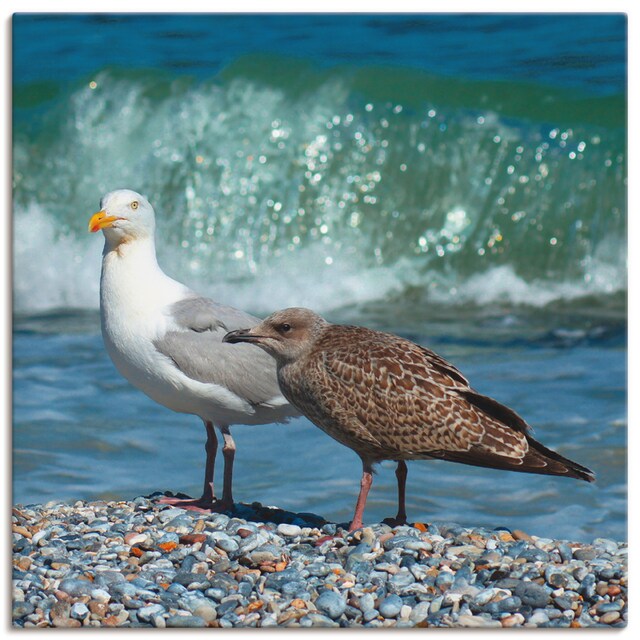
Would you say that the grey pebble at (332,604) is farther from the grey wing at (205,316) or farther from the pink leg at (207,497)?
the grey wing at (205,316)

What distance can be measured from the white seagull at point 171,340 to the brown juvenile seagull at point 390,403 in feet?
1.13

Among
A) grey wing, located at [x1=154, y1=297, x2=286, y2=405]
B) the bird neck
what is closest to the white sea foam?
the bird neck

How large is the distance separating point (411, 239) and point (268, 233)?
96cm

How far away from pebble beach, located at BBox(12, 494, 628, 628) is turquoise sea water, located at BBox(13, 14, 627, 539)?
84cm

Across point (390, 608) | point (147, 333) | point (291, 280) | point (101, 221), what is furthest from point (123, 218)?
point (291, 280)

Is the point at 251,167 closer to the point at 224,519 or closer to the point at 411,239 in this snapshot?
the point at 411,239

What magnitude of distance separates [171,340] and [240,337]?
1.36 ft

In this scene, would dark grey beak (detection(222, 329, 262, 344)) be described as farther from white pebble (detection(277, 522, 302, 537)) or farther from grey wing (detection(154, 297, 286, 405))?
white pebble (detection(277, 522, 302, 537))

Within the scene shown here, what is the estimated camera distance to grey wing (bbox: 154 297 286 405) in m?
4.71

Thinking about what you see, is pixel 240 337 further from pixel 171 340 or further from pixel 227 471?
pixel 227 471

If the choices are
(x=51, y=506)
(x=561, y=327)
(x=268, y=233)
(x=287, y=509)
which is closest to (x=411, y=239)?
(x=268, y=233)

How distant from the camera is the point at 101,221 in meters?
4.75

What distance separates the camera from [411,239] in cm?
808

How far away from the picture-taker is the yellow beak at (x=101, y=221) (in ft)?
15.5
